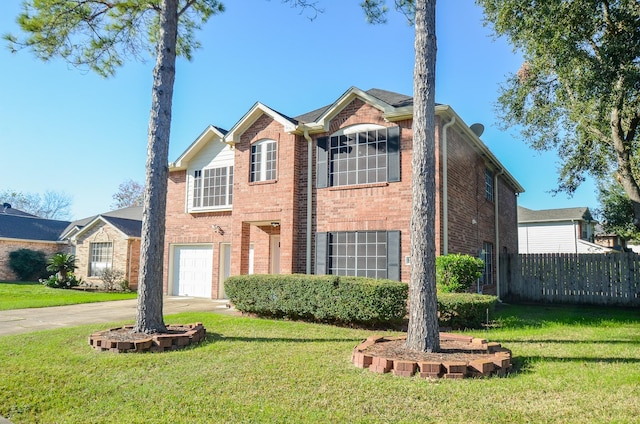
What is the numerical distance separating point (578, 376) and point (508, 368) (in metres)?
0.84

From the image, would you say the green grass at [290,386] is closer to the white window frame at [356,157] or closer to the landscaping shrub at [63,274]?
the white window frame at [356,157]

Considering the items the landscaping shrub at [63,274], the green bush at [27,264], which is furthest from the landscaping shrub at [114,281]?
the green bush at [27,264]

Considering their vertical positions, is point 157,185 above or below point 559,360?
above

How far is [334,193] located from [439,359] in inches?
301

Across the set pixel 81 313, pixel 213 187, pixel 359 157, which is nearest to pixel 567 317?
pixel 359 157

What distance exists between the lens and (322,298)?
33.1 ft

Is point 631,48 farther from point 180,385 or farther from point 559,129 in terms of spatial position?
point 180,385

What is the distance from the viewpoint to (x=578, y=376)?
17.9ft

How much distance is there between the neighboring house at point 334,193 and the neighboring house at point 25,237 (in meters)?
18.5

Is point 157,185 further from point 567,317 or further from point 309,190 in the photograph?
point 567,317

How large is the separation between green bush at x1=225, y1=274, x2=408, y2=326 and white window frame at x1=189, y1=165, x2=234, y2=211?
525cm

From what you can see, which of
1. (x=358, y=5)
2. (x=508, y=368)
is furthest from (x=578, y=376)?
(x=358, y=5)

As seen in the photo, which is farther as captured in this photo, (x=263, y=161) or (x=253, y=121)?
(x=253, y=121)

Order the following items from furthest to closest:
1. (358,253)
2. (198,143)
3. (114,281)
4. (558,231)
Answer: (558,231)
(114,281)
(198,143)
(358,253)
